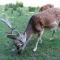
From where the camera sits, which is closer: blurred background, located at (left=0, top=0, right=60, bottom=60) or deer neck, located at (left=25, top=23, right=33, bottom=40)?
blurred background, located at (left=0, top=0, right=60, bottom=60)

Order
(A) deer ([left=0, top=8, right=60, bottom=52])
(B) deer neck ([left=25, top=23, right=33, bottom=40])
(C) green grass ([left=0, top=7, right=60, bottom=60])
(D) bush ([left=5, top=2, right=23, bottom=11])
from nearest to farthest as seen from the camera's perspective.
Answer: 1. (C) green grass ([left=0, top=7, right=60, bottom=60])
2. (A) deer ([left=0, top=8, right=60, bottom=52])
3. (B) deer neck ([left=25, top=23, right=33, bottom=40])
4. (D) bush ([left=5, top=2, right=23, bottom=11])

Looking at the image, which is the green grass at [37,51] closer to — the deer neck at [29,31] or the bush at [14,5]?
the deer neck at [29,31]

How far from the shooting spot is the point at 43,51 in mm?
7215

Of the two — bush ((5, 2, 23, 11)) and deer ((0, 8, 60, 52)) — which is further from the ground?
deer ((0, 8, 60, 52))

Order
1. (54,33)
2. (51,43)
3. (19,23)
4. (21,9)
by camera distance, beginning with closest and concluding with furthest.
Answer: (51,43), (54,33), (19,23), (21,9)

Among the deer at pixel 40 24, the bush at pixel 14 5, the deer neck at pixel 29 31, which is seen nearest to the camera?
the deer at pixel 40 24

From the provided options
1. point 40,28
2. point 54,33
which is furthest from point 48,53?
point 54,33

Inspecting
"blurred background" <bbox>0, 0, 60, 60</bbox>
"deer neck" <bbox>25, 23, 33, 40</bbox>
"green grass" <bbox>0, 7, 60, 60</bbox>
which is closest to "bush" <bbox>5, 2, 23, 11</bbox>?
"blurred background" <bbox>0, 0, 60, 60</bbox>

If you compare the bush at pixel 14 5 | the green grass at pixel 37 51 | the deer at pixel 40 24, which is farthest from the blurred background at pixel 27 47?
the bush at pixel 14 5

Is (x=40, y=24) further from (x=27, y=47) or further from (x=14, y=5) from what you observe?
(x=14, y=5)

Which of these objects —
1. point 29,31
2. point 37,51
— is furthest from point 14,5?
point 37,51

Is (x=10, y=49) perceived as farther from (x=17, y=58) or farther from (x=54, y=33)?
(x=54, y=33)

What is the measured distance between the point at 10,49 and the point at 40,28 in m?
0.97

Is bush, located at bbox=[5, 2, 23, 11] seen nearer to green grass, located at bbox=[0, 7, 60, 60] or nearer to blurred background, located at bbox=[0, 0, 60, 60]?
blurred background, located at bbox=[0, 0, 60, 60]
